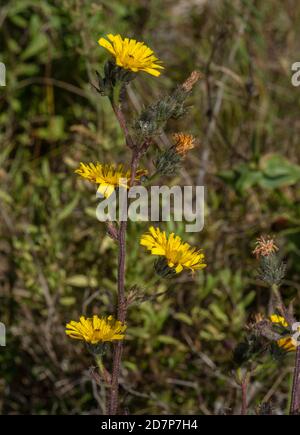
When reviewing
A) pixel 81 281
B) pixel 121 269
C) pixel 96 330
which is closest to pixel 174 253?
pixel 121 269

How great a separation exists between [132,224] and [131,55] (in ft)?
2.73

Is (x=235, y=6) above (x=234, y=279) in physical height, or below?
above

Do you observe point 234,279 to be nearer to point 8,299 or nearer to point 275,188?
point 275,188

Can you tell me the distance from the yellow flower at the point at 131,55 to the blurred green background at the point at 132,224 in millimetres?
330

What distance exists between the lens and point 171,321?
234cm

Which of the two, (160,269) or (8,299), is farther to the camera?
(8,299)

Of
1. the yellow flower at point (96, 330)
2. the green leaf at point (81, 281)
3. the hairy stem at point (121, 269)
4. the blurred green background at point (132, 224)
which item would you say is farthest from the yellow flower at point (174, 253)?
the green leaf at point (81, 281)

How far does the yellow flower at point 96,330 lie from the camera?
1404mm

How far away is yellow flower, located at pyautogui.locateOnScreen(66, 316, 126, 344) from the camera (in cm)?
140

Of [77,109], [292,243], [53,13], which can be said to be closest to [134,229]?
[292,243]

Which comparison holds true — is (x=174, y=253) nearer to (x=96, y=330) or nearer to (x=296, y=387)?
(x=96, y=330)

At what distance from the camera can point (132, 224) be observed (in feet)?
6.98

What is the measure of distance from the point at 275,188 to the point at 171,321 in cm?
Result: 64

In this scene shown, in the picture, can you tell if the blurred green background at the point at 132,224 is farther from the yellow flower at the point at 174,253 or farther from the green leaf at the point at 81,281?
the yellow flower at the point at 174,253
